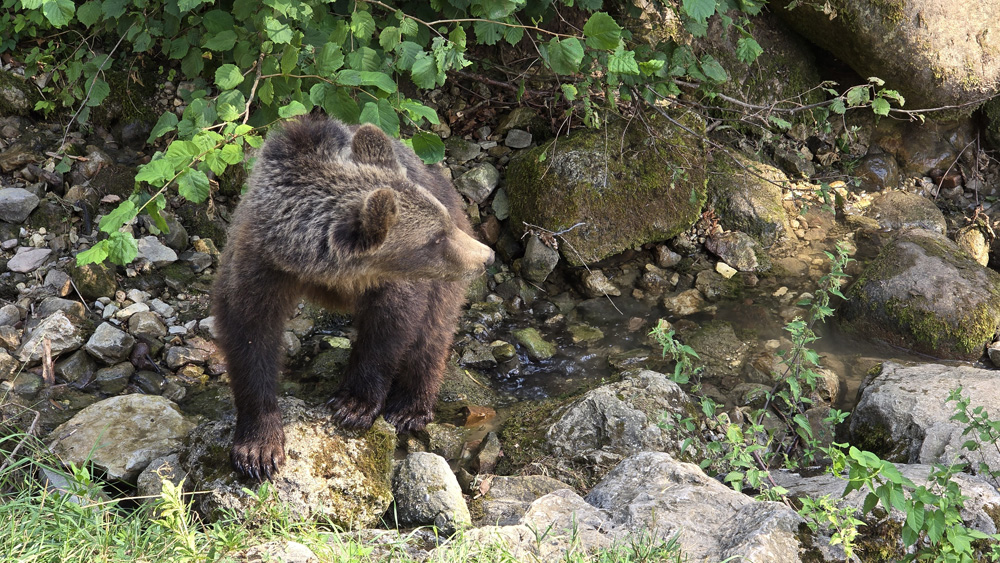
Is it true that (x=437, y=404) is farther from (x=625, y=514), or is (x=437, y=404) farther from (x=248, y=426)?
(x=625, y=514)

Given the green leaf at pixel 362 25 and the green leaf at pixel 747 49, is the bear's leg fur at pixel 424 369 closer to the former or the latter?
the green leaf at pixel 362 25

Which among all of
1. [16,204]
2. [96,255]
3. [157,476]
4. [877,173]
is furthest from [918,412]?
[16,204]

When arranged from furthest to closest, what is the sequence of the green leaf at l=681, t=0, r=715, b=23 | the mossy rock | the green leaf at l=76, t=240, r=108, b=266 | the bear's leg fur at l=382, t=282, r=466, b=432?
the mossy rock < the bear's leg fur at l=382, t=282, r=466, b=432 < the green leaf at l=681, t=0, r=715, b=23 < the green leaf at l=76, t=240, r=108, b=266

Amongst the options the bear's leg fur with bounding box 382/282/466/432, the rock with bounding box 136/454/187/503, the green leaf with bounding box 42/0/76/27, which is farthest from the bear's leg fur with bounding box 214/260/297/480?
the green leaf with bounding box 42/0/76/27

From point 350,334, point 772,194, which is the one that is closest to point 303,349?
point 350,334

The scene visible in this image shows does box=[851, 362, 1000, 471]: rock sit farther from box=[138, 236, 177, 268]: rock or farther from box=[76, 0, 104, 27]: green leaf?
box=[76, 0, 104, 27]: green leaf

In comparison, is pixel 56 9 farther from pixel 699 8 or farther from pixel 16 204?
pixel 699 8

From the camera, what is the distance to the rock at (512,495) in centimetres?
410

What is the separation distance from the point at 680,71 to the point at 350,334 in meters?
3.54

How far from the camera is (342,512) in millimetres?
4160

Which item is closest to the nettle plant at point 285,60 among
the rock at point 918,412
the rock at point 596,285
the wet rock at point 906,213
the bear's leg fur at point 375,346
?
the bear's leg fur at point 375,346

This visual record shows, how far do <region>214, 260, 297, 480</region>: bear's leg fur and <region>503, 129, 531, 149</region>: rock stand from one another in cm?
412

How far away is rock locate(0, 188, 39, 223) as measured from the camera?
6473 mm

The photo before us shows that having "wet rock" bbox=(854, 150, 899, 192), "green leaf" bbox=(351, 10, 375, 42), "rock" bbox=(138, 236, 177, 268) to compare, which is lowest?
"rock" bbox=(138, 236, 177, 268)
